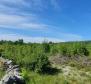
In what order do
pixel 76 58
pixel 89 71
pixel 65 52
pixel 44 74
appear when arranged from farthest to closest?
pixel 65 52 < pixel 76 58 < pixel 89 71 < pixel 44 74

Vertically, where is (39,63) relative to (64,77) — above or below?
above

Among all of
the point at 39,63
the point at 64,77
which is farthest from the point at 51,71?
the point at 64,77

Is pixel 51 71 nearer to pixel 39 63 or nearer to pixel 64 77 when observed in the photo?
pixel 39 63

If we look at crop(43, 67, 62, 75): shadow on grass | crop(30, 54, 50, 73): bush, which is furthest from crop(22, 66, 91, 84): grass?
crop(30, 54, 50, 73): bush

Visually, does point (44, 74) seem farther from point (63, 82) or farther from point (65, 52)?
point (65, 52)

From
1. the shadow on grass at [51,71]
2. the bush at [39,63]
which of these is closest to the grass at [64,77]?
the shadow on grass at [51,71]

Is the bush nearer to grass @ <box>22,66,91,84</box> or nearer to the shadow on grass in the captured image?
the shadow on grass

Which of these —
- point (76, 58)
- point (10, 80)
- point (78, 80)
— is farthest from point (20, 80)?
point (76, 58)

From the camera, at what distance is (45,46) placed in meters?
46.6

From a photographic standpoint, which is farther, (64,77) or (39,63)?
(39,63)

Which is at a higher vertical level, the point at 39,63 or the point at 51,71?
the point at 39,63

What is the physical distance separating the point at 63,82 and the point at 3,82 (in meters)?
5.63

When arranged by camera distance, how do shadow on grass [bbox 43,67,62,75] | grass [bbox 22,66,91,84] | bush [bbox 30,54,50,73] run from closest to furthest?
grass [bbox 22,66,91,84], shadow on grass [bbox 43,67,62,75], bush [bbox 30,54,50,73]

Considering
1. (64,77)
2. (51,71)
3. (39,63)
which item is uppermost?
(39,63)
